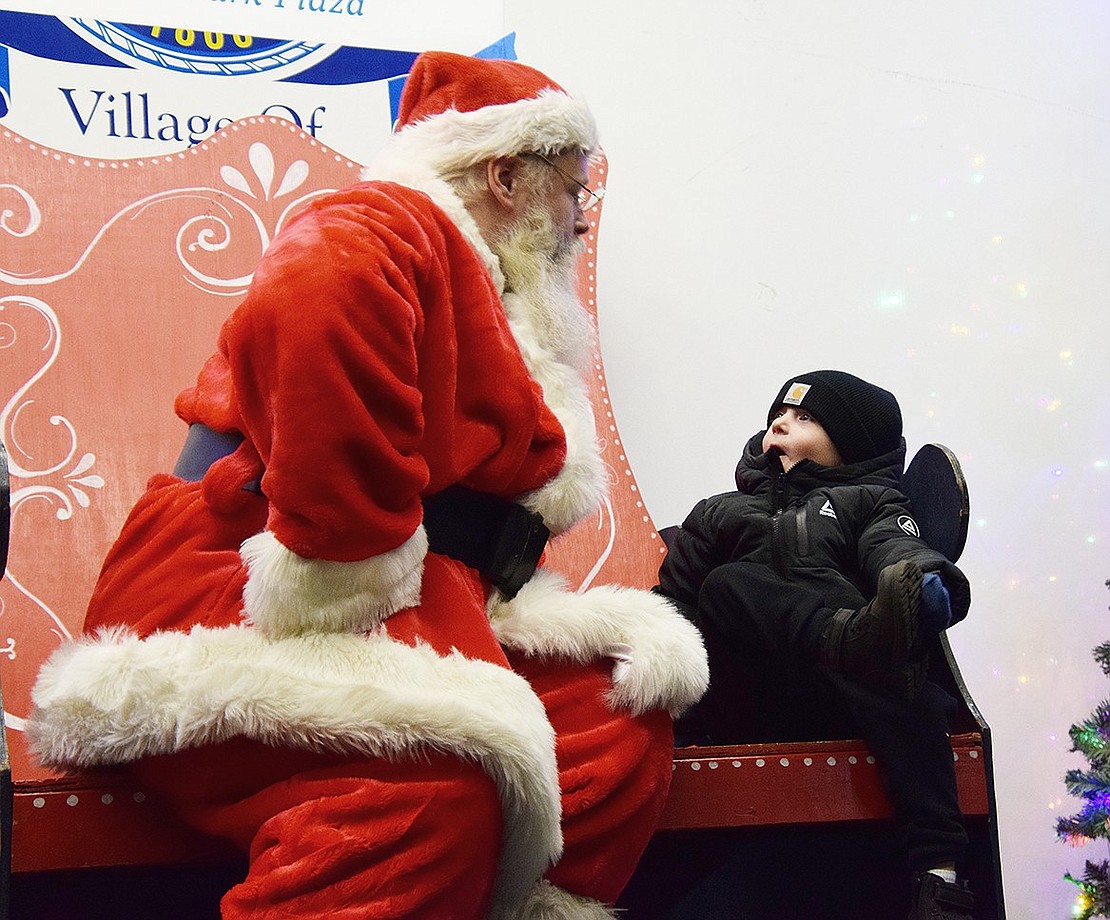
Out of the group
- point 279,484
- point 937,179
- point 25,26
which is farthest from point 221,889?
point 937,179

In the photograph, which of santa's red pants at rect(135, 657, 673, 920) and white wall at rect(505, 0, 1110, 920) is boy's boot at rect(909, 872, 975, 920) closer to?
santa's red pants at rect(135, 657, 673, 920)

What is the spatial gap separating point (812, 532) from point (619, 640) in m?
0.52

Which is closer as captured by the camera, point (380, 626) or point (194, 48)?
point (380, 626)

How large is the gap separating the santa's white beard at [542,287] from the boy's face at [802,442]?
531 millimetres

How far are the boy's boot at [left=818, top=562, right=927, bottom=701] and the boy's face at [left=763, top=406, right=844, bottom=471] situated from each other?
40 centimetres

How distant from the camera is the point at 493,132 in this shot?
1.54 meters

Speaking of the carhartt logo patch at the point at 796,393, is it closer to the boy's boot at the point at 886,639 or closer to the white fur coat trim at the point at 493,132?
the boy's boot at the point at 886,639

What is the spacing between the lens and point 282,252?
1172mm

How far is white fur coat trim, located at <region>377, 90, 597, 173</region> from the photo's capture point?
1.53 m

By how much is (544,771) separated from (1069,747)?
184 centimetres

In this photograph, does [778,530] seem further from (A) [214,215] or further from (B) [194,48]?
(B) [194,48]

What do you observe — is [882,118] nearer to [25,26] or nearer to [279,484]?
[25,26]

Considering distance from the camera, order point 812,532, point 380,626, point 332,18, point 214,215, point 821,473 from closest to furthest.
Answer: point 380,626
point 812,532
point 821,473
point 214,215
point 332,18

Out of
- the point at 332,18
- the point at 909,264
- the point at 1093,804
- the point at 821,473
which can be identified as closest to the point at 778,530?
the point at 821,473
